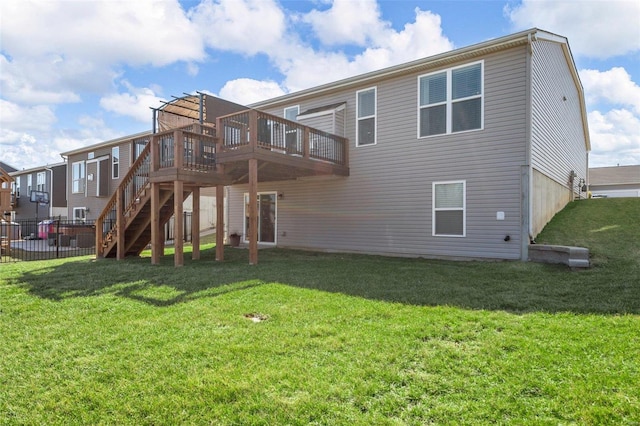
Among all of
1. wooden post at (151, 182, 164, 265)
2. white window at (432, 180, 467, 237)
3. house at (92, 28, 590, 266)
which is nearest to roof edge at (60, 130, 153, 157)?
house at (92, 28, 590, 266)

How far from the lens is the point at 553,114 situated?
35.4ft

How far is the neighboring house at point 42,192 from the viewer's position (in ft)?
87.6

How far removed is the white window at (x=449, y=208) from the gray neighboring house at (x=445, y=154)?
0.09 feet

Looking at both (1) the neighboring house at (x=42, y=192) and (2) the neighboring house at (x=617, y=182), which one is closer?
(2) the neighboring house at (x=617, y=182)

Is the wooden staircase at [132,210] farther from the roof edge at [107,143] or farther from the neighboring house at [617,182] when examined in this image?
the neighboring house at [617,182]

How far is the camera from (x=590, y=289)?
538 centimetres

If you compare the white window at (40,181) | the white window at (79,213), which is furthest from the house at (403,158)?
the white window at (40,181)

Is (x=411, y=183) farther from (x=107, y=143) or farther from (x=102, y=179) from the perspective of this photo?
(x=102, y=179)

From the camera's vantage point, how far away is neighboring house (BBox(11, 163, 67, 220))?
26.7 metres

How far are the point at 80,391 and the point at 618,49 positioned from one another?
16.7 metres

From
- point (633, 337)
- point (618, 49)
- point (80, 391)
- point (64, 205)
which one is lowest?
point (80, 391)

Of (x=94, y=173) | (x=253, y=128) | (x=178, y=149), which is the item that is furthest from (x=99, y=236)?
(x=94, y=173)

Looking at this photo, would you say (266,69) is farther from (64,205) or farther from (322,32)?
(64,205)

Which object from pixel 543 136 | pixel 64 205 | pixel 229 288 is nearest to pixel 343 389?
pixel 229 288
